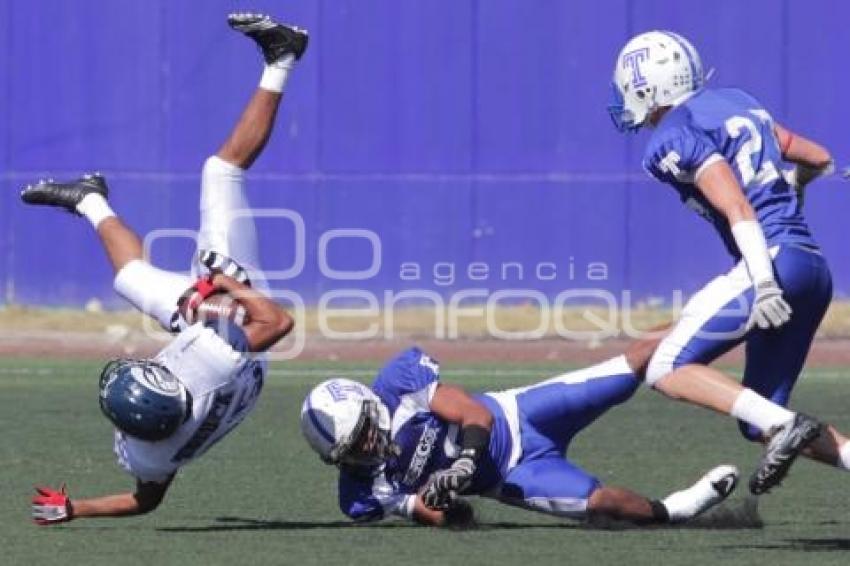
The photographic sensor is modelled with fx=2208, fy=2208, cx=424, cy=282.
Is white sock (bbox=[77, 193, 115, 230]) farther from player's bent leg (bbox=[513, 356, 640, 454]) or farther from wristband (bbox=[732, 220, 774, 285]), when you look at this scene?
wristband (bbox=[732, 220, 774, 285])

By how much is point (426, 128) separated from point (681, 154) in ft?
35.7

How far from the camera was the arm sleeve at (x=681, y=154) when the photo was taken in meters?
7.04

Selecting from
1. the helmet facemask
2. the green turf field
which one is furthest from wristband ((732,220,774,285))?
the helmet facemask

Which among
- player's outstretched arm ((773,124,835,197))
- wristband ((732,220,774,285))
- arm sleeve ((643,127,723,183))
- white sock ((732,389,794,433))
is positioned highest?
arm sleeve ((643,127,723,183))

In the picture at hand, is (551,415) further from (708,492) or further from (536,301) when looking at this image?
(536,301)

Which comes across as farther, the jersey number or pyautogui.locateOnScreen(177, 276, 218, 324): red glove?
pyautogui.locateOnScreen(177, 276, 218, 324): red glove

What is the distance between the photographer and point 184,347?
7.38 m

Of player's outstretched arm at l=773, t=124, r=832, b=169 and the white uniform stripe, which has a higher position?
player's outstretched arm at l=773, t=124, r=832, b=169

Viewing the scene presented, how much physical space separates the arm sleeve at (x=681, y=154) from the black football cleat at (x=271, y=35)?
199 centimetres

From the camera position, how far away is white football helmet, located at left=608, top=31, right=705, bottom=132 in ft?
24.4

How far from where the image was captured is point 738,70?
58.6 ft

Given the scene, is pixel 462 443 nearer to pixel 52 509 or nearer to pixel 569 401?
pixel 569 401

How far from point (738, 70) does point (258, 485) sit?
396 inches

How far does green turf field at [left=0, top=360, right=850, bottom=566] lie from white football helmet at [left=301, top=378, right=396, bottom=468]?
0.26 m
